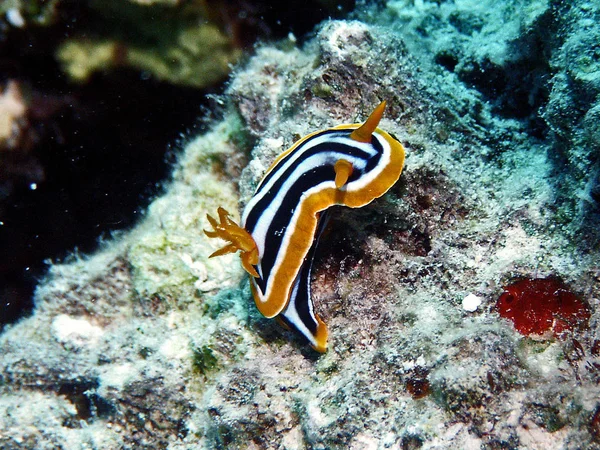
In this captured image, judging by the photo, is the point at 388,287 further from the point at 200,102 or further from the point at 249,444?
the point at 200,102

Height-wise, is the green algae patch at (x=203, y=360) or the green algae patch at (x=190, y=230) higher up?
the green algae patch at (x=190, y=230)

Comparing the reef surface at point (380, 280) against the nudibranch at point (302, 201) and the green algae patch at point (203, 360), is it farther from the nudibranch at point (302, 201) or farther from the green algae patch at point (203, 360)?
the nudibranch at point (302, 201)

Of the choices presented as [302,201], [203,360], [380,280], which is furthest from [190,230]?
[380,280]

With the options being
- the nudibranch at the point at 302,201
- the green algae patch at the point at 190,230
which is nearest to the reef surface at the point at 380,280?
the green algae patch at the point at 190,230

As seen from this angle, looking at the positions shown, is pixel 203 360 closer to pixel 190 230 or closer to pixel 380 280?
pixel 190 230

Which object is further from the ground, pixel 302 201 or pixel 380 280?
pixel 302 201

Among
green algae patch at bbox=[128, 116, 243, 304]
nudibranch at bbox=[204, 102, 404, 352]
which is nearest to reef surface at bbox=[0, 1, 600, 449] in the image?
green algae patch at bbox=[128, 116, 243, 304]

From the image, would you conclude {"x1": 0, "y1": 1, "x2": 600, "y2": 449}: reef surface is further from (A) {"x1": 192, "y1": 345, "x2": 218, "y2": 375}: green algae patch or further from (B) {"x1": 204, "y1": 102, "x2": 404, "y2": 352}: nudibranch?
(B) {"x1": 204, "y1": 102, "x2": 404, "y2": 352}: nudibranch
